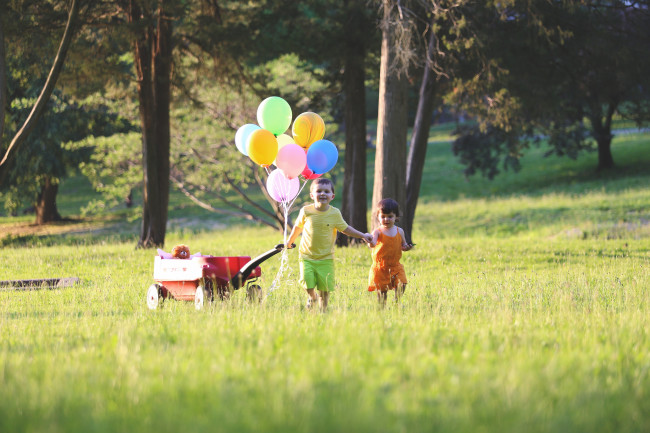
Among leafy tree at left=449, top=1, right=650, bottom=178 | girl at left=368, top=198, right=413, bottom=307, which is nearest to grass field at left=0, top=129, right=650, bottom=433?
girl at left=368, top=198, right=413, bottom=307

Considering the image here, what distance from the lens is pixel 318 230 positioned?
8273 millimetres

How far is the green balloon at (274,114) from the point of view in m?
9.70

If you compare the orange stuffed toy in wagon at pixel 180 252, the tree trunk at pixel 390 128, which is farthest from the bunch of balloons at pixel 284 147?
the tree trunk at pixel 390 128

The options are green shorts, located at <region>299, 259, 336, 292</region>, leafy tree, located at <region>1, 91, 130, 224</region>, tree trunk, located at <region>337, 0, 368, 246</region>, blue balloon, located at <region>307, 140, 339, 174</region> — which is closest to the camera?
green shorts, located at <region>299, 259, 336, 292</region>

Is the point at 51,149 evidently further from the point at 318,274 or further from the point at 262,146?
the point at 318,274

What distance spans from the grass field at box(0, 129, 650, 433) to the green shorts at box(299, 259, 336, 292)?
355mm

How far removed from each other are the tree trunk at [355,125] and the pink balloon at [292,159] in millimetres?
8545

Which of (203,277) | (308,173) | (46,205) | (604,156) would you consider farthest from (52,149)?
(604,156)

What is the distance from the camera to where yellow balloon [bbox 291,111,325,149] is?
387 inches

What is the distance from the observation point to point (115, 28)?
53.1 ft

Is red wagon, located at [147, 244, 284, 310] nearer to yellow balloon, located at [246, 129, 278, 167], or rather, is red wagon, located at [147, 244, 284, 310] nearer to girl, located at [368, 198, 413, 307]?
girl, located at [368, 198, 413, 307]

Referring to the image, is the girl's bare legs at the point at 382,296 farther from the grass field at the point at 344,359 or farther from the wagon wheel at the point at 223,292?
the wagon wheel at the point at 223,292

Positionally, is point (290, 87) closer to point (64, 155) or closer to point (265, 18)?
point (265, 18)

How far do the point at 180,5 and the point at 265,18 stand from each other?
8.89 feet
